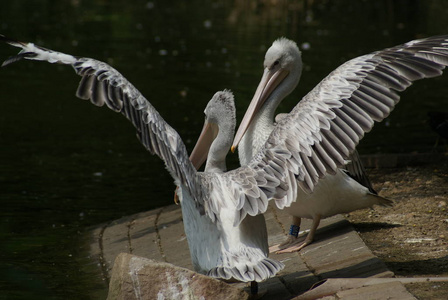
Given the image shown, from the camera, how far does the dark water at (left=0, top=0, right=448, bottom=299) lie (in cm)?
582

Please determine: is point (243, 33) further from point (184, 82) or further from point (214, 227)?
point (214, 227)

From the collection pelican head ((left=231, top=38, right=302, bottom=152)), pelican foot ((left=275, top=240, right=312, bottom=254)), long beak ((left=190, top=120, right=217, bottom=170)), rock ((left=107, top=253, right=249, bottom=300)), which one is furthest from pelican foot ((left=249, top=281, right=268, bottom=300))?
pelican head ((left=231, top=38, right=302, bottom=152))

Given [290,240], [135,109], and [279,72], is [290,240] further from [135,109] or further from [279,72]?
[135,109]

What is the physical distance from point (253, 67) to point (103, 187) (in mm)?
6857

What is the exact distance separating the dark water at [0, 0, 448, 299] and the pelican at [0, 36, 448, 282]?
0.62 metres

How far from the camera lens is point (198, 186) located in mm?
3809

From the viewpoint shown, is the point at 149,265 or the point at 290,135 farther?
the point at 290,135

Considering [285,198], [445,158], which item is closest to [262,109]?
[285,198]

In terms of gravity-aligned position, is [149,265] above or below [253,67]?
below

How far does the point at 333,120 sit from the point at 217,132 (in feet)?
3.16

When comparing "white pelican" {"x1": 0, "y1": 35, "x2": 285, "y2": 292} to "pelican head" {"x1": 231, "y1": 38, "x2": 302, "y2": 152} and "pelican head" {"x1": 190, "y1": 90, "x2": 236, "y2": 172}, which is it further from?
"pelican head" {"x1": 231, "y1": 38, "x2": 302, "y2": 152}

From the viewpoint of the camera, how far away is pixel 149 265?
3.60 m

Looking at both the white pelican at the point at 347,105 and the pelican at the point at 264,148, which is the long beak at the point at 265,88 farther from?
the pelican at the point at 264,148

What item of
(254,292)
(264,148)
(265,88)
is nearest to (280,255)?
(254,292)
